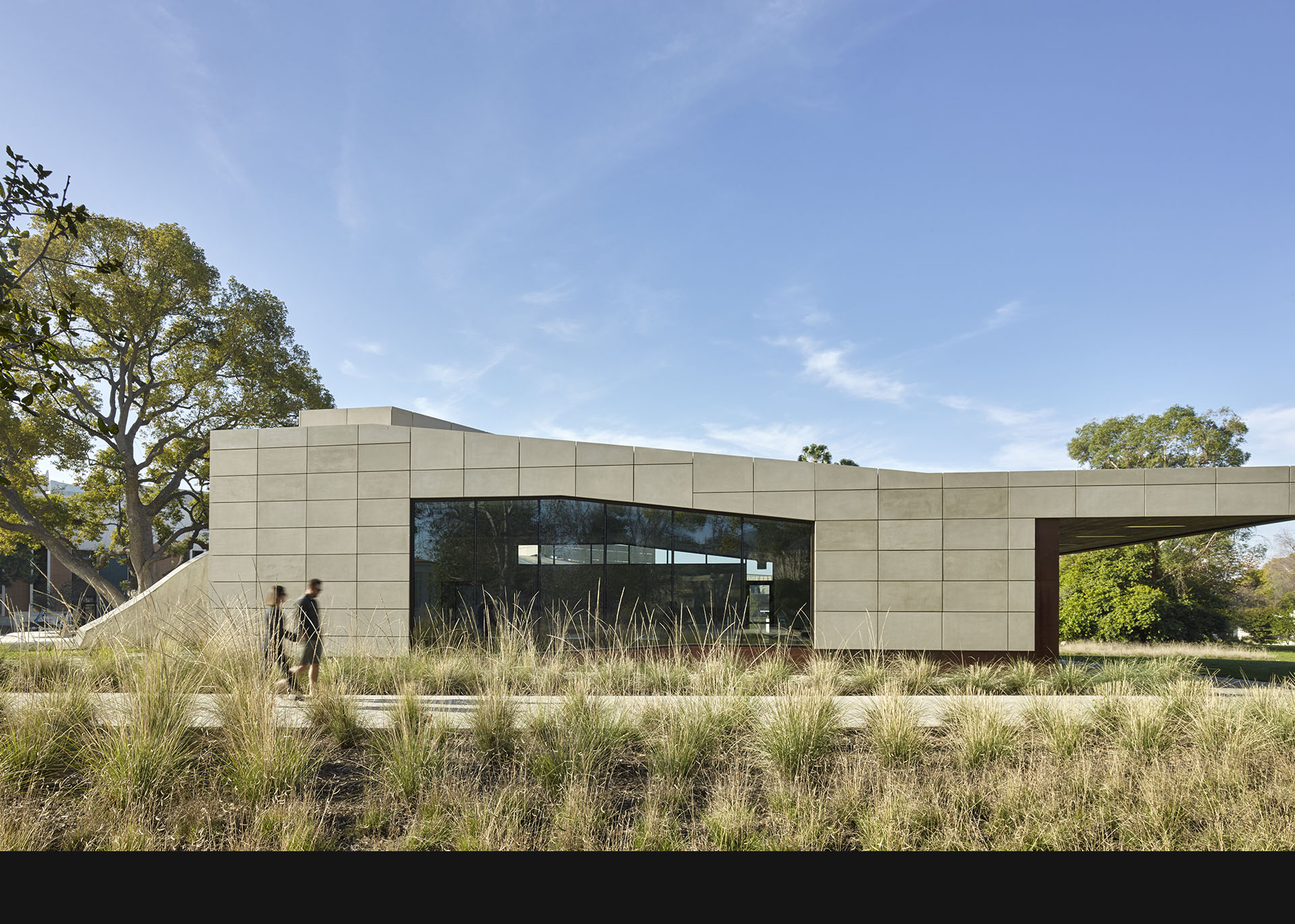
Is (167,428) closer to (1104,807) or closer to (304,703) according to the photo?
(304,703)

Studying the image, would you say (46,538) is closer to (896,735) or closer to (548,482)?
(548,482)

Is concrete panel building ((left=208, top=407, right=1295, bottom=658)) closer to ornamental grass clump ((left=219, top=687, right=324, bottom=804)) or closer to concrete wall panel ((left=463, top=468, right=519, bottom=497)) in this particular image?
concrete wall panel ((left=463, top=468, right=519, bottom=497))

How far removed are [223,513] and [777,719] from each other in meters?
15.6

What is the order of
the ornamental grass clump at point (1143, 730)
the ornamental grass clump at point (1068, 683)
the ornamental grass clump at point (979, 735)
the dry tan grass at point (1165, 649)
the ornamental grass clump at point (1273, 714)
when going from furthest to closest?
1. the dry tan grass at point (1165, 649)
2. the ornamental grass clump at point (1068, 683)
3. the ornamental grass clump at point (1273, 714)
4. the ornamental grass clump at point (1143, 730)
5. the ornamental grass clump at point (979, 735)

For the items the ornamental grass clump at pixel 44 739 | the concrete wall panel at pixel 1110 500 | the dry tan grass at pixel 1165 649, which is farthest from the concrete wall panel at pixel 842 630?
the ornamental grass clump at pixel 44 739

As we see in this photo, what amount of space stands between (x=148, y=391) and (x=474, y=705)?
1046 inches

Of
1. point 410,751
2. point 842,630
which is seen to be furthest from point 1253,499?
point 410,751

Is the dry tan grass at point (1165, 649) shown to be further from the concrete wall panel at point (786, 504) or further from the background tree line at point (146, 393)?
the background tree line at point (146, 393)

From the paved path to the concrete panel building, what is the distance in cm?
577

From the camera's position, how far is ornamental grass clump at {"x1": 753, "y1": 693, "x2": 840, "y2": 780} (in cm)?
659

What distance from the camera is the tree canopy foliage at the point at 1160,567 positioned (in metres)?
29.3

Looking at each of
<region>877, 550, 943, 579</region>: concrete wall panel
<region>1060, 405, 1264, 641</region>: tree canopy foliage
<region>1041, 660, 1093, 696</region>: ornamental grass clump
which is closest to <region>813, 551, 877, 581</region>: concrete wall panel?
<region>877, 550, 943, 579</region>: concrete wall panel

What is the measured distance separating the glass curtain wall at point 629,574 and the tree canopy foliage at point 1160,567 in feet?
59.7
